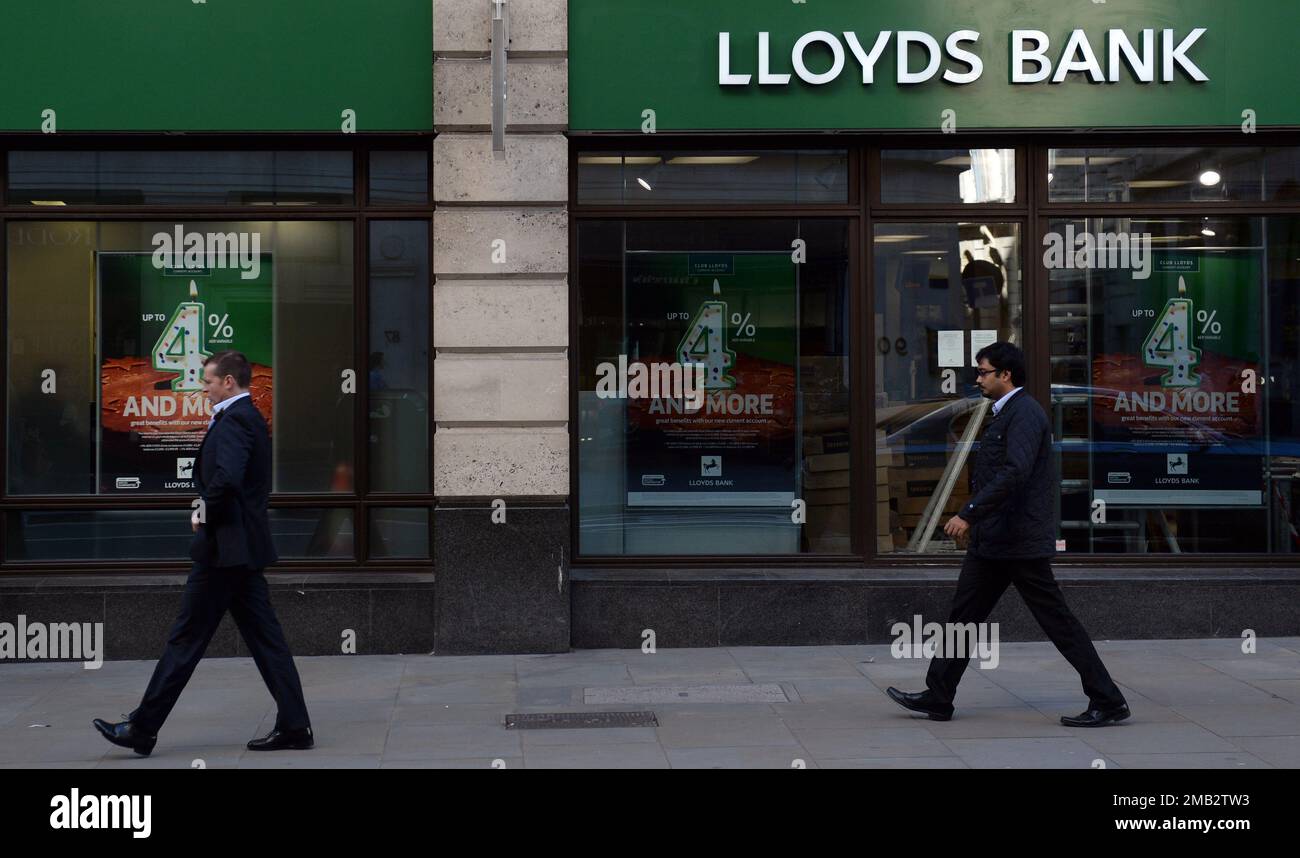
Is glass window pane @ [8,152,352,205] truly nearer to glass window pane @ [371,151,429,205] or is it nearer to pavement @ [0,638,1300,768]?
glass window pane @ [371,151,429,205]

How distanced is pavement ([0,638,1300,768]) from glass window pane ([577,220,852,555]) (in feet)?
3.34

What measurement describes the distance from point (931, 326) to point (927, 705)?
11.8 ft

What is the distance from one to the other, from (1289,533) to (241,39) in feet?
27.4

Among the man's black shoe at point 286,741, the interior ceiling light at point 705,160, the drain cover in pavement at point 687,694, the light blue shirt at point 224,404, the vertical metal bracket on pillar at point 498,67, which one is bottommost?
the drain cover in pavement at point 687,694

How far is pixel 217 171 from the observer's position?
34.9ft

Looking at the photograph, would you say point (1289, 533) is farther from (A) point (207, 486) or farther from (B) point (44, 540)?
(B) point (44, 540)

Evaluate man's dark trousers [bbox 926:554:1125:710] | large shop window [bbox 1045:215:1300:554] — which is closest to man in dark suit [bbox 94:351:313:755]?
man's dark trousers [bbox 926:554:1125:710]

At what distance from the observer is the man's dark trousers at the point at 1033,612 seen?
798cm

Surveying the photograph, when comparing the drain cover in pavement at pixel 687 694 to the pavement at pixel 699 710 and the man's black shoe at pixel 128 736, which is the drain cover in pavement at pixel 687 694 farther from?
the man's black shoe at pixel 128 736

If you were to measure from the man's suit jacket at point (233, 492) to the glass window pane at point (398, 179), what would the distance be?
11.3 feet

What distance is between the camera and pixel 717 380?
35.8 feet

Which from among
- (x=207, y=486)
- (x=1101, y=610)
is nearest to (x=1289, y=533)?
(x=1101, y=610)

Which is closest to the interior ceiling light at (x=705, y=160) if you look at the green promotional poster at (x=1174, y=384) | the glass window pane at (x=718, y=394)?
the glass window pane at (x=718, y=394)

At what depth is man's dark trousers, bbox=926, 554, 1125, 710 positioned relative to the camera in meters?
7.98
